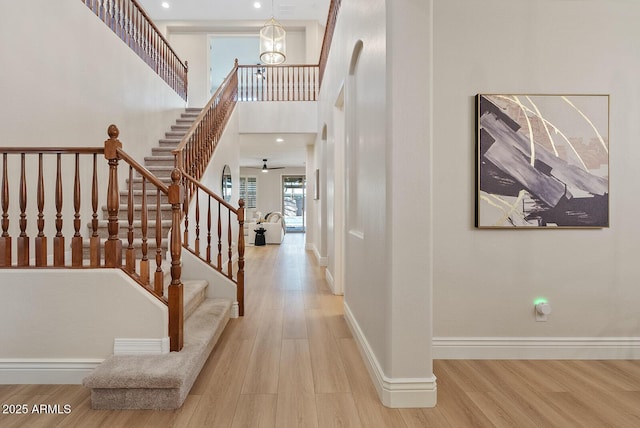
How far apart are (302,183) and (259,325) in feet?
39.2

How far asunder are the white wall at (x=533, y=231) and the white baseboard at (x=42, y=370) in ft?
8.00

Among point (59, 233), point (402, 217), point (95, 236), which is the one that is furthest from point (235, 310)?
point (402, 217)

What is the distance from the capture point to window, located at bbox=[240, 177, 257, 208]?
1479 centimetres

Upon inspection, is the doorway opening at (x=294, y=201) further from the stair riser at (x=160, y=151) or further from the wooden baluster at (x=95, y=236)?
the wooden baluster at (x=95, y=236)

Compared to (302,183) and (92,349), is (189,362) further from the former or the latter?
(302,183)

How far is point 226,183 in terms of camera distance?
19.4 ft

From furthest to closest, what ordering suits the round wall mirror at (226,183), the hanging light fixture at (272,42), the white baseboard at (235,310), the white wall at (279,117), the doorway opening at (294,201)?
the doorway opening at (294,201)
the white wall at (279,117)
the hanging light fixture at (272,42)
the round wall mirror at (226,183)
the white baseboard at (235,310)

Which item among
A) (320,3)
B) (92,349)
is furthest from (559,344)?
(320,3)

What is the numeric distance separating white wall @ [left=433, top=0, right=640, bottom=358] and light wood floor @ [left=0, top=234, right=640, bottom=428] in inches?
11.8

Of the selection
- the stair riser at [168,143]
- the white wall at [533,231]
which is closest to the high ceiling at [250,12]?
the stair riser at [168,143]

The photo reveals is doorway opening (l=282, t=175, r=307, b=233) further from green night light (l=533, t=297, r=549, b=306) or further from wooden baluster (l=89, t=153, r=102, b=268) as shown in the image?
wooden baluster (l=89, t=153, r=102, b=268)

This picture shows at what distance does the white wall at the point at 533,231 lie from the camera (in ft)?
8.55

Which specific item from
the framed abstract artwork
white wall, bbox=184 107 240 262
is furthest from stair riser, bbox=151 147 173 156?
the framed abstract artwork

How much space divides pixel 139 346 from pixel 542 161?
307cm
